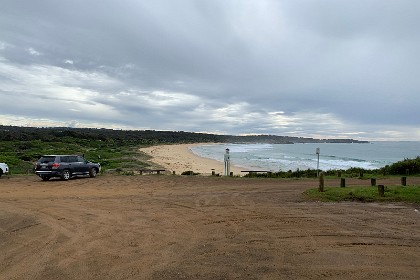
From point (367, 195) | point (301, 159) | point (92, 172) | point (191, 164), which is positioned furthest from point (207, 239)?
point (301, 159)

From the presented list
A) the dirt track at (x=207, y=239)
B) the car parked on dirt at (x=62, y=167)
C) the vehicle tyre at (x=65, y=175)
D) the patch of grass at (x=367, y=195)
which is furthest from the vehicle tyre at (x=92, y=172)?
the patch of grass at (x=367, y=195)

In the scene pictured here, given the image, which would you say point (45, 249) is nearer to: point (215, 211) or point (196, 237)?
point (196, 237)


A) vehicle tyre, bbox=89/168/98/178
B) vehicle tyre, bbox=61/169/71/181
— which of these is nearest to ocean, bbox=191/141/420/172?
vehicle tyre, bbox=89/168/98/178

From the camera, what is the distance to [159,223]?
31.9 ft

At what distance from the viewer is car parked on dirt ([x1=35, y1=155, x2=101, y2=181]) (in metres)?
22.5

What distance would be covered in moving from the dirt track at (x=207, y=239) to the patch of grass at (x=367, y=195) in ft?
3.08

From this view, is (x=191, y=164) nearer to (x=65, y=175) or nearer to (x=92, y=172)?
(x=92, y=172)

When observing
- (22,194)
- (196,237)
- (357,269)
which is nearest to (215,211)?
(196,237)

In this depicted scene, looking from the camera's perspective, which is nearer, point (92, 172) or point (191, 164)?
point (92, 172)

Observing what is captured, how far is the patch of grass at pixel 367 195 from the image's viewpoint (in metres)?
13.0

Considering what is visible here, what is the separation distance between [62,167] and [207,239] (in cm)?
1739

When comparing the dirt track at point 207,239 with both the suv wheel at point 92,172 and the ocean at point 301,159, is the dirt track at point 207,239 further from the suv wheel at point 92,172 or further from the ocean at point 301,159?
the ocean at point 301,159

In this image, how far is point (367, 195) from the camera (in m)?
13.5

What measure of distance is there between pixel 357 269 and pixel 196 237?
346 cm
